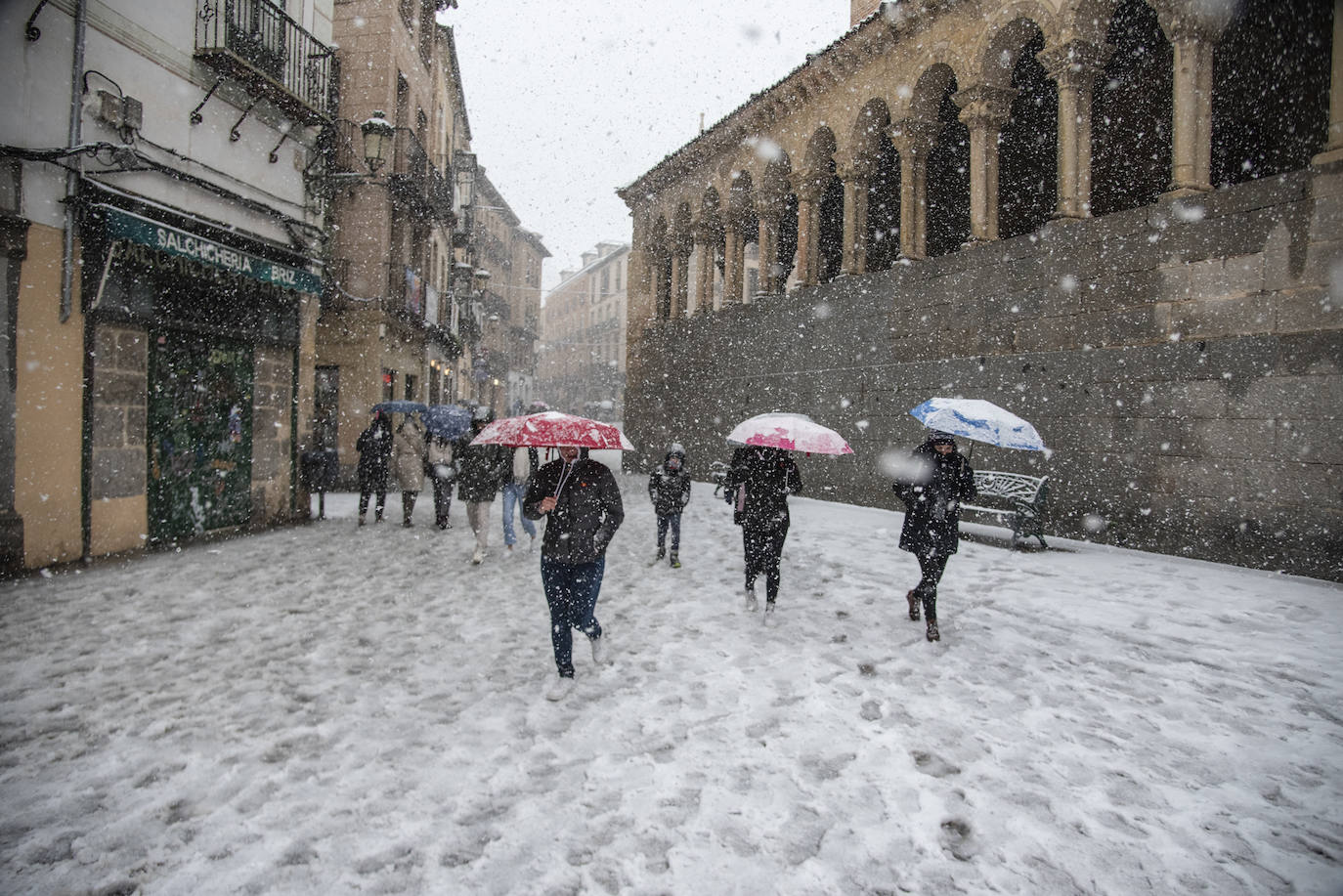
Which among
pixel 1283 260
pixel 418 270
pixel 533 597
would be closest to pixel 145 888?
pixel 533 597

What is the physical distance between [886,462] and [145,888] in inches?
466

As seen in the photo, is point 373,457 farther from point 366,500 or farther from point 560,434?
point 560,434

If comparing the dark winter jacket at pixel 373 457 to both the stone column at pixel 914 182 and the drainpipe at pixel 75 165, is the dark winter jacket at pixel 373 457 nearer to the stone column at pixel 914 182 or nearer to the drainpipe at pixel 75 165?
the drainpipe at pixel 75 165

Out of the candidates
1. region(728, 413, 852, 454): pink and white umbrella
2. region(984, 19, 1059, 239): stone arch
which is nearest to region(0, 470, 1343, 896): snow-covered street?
region(728, 413, 852, 454): pink and white umbrella

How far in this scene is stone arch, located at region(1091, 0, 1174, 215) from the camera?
10.5 meters

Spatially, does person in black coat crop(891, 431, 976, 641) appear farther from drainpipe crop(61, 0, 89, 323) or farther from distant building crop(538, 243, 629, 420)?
distant building crop(538, 243, 629, 420)

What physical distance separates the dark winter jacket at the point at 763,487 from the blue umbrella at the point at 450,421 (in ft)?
16.2

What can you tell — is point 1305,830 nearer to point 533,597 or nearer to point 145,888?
point 145,888

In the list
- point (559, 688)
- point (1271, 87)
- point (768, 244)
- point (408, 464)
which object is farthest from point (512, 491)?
point (1271, 87)

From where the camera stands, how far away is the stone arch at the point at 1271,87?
363 inches

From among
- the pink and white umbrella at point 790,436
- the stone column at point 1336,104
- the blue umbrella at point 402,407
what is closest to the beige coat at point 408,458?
the blue umbrella at point 402,407

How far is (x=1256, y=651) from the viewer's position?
524cm

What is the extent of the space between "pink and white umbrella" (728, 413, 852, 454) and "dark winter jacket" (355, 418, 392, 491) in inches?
280

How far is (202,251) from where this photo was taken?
8.45 meters
